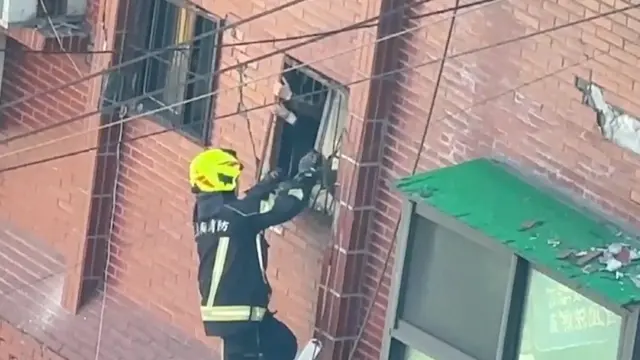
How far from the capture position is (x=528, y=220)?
36.3 feet

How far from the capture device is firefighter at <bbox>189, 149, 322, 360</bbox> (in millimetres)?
12289

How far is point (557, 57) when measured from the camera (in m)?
11.5

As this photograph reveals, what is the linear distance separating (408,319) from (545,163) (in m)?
1.19

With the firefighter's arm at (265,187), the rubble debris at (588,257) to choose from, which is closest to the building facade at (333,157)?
the rubble debris at (588,257)

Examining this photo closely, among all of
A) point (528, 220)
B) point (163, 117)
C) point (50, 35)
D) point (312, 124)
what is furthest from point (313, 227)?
point (50, 35)

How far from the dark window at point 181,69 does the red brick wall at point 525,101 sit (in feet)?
5.77

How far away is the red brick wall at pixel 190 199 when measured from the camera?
13.0m

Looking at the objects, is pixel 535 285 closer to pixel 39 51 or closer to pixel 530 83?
pixel 530 83

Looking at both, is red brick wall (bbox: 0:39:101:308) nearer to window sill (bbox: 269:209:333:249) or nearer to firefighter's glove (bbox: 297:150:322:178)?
window sill (bbox: 269:209:333:249)

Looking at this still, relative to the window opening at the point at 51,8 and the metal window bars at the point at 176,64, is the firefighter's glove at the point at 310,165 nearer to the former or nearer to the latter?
the metal window bars at the point at 176,64

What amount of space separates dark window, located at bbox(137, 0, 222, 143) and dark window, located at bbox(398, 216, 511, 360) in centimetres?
269

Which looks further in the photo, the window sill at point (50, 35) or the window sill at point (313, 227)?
the window sill at point (50, 35)

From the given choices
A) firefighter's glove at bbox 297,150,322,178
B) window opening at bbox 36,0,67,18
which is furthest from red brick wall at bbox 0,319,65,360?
firefighter's glove at bbox 297,150,322,178

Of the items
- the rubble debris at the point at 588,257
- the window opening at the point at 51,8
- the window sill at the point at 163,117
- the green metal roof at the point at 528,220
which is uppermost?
the rubble debris at the point at 588,257
